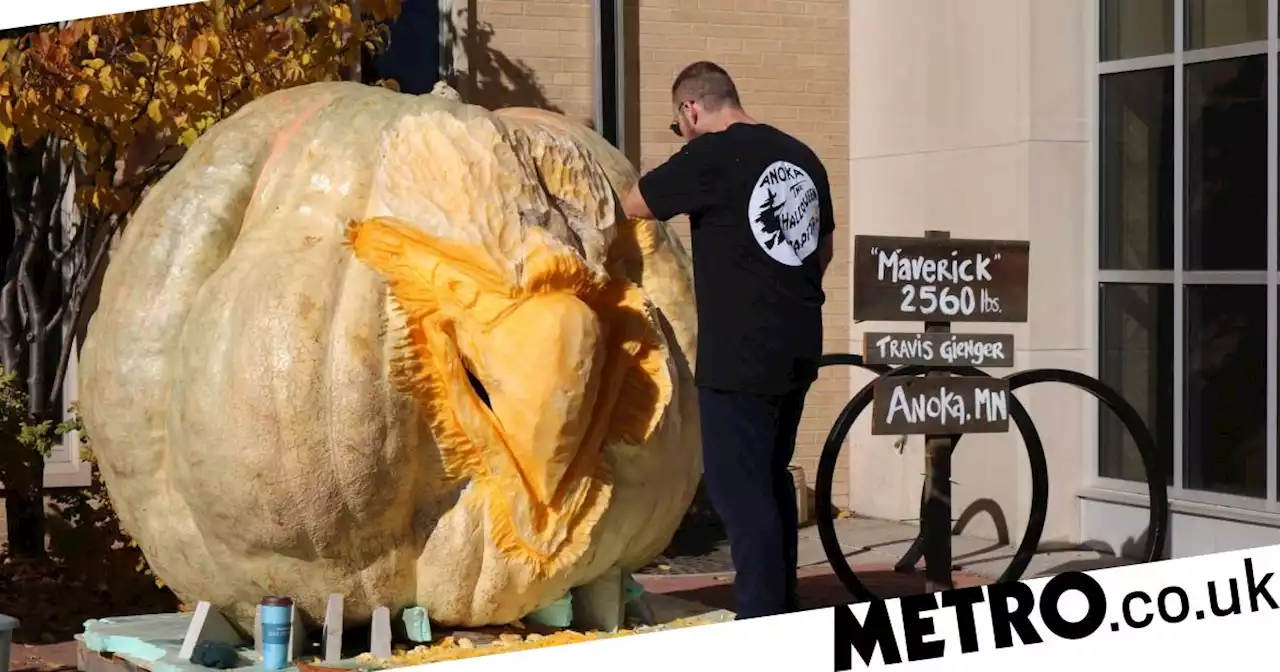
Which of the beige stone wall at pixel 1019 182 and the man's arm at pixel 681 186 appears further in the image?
the beige stone wall at pixel 1019 182

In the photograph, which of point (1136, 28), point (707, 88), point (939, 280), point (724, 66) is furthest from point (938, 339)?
point (724, 66)

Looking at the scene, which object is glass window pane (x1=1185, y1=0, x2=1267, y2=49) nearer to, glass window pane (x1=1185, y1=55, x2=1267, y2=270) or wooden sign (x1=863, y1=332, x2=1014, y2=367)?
glass window pane (x1=1185, y1=55, x2=1267, y2=270)

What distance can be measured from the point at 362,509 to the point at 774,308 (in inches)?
50.9

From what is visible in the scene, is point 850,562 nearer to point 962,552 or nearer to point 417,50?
point 962,552

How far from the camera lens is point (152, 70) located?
7004mm

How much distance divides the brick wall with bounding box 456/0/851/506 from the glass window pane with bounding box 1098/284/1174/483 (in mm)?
1589

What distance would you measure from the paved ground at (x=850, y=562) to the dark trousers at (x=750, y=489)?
2121 millimetres

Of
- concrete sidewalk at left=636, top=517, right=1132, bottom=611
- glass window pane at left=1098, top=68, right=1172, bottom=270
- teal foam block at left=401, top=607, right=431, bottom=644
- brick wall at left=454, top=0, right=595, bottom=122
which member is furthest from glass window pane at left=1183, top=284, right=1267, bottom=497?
teal foam block at left=401, top=607, right=431, bottom=644

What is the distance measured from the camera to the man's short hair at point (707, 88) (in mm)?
4922

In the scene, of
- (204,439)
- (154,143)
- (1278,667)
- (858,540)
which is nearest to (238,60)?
(154,143)

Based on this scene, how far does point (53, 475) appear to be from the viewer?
25.8ft

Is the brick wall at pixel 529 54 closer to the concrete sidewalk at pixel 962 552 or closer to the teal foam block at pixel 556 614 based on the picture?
the concrete sidewalk at pixel 962 552

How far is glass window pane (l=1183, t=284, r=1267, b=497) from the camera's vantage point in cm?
796

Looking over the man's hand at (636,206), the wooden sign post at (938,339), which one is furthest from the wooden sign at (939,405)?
the man's hand at (636,206)
